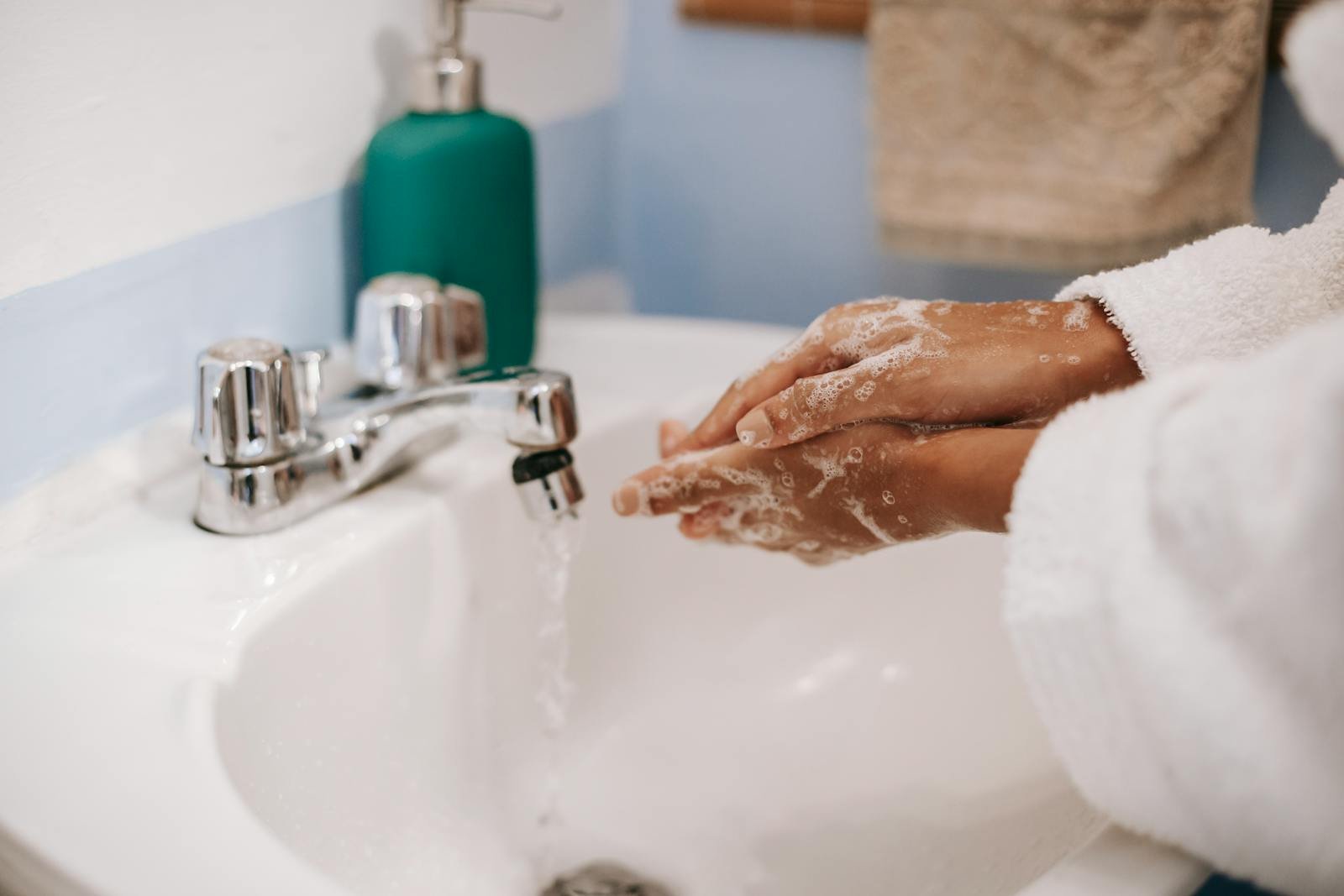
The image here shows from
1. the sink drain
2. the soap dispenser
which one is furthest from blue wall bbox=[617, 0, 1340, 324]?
the sink drain

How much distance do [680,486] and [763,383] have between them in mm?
67

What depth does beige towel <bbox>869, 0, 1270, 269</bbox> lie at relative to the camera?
77 cm

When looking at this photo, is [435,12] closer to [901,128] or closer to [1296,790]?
[901,128]

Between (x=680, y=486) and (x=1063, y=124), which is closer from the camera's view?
(x=680, y=486)

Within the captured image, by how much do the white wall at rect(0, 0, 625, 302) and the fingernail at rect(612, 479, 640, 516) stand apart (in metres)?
0.27

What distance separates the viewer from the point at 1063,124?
0.83 meters

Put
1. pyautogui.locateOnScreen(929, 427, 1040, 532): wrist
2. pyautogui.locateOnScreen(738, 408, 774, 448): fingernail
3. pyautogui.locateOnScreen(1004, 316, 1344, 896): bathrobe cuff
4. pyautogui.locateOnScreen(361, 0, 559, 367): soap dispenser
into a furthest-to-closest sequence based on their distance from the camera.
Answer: pyautogui.locateOnScreen(361, 0, 559, 367): soap dispenser, pyautogui.locateOnScreen(738, 408, 774, 448): fingernail, pyautogui.locateOnScreen(929, 427, 1040, 532): wrist, pyautogui.locateOnScreen(1004, 316, 1344, 896): bathrobe cuff

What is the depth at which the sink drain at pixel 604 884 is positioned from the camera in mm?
634

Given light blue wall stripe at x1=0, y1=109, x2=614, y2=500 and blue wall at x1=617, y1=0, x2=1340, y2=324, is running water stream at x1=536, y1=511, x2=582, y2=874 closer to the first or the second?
light blue wall stripe at x1=0, y1=109, x2=614, y2=500

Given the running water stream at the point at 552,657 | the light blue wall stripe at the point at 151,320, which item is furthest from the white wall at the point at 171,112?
the running water stream at the point at 552,657

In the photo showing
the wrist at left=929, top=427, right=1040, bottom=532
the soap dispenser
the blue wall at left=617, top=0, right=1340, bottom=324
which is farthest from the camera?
the blue wall at left=617, top=0, right=1340, bottom=324

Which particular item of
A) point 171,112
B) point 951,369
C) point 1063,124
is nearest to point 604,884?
point 951,369

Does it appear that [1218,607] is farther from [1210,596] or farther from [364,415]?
[364,415]

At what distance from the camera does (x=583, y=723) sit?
2.43 ft
